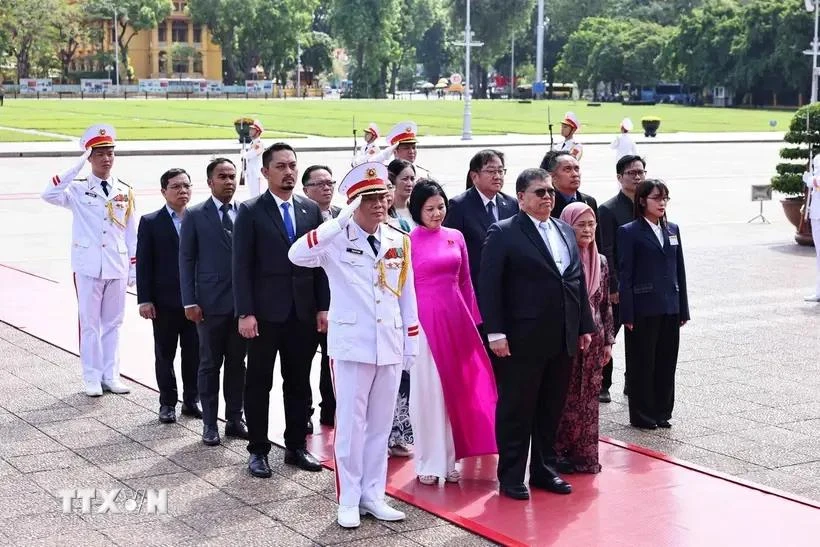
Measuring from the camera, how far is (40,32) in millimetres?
96312

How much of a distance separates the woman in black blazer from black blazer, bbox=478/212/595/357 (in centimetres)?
183

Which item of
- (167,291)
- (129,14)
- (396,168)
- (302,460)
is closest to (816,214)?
(396,168)

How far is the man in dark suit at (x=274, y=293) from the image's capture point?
727 cm

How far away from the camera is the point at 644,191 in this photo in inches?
339

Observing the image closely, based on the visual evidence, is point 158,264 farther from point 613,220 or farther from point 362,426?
point 613,220

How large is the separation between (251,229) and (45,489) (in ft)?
6.15

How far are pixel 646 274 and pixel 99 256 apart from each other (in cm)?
404

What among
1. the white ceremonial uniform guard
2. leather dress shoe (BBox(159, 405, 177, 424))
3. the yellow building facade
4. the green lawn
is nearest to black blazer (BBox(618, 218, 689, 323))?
leather dress shoe (BBox(159, 405, 177, 424))

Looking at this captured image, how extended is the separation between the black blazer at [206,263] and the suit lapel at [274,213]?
2.89 feet

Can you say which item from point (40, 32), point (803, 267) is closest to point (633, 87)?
point (40, 32)

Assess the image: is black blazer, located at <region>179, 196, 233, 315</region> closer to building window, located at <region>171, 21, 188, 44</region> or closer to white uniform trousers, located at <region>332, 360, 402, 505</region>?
white uniform trousers, located at <region>332, 360, 402, 505</region>

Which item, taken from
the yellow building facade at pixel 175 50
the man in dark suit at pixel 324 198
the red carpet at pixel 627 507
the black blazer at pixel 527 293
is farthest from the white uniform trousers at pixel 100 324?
the yellow building facade at pixel 175 50

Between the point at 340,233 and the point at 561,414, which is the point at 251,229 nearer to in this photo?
the point at 340,233

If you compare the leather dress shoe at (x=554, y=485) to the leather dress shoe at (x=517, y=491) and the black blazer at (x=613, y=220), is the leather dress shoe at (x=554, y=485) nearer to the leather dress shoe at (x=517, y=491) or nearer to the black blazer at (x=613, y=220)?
the leather dress shoe at (x=517, y=491)
